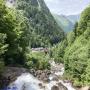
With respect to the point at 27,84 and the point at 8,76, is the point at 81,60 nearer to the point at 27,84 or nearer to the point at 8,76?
the point at 27,84

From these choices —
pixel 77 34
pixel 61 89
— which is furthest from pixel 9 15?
pixel 77 34

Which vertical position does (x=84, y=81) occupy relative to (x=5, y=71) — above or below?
below

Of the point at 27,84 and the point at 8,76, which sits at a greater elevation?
the point at 8,76

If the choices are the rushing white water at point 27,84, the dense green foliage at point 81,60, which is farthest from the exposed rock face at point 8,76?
the dense green foliage at point 81,60

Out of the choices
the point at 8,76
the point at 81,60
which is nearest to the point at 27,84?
the point at 8,76

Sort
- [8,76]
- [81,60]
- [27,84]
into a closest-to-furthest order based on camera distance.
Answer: [8,76], [27,84], [81,60]

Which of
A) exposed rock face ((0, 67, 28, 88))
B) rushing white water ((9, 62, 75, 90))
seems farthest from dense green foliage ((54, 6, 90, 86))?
exposed rock face ((0, 67, 28, 88))

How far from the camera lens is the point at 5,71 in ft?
215

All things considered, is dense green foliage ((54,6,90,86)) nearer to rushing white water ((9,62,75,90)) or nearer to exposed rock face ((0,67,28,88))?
rushing white water ((9,62,75,90))

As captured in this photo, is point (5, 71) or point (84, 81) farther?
point (84, 81)

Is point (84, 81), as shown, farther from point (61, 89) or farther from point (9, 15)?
point (9, 15)

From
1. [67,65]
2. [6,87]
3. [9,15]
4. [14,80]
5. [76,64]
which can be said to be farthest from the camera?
[67,65]

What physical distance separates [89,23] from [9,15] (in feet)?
122

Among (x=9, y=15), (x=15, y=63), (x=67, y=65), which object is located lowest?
(x=67, y=65)
